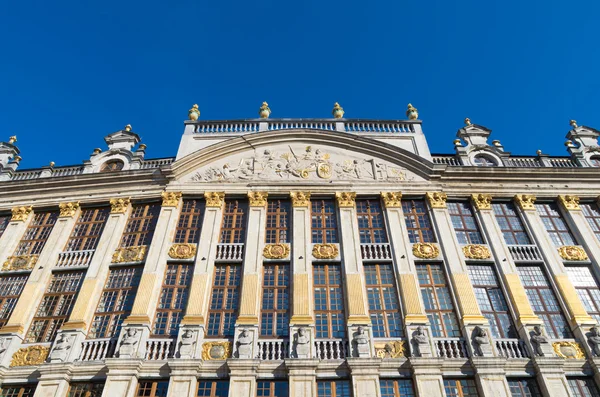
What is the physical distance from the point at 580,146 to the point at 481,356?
13.9 metres

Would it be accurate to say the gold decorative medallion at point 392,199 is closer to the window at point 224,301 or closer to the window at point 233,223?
the window at point 233,223

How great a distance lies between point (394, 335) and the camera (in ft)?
52.5

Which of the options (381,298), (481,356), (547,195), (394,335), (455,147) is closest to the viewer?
(481,356)

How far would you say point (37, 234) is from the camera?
2030 centimetres

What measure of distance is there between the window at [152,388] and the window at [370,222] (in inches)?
360

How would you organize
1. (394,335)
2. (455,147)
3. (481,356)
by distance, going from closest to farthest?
1. (481,356)
2. (394,335)
3. (455,147)

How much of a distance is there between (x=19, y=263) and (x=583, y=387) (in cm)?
2141

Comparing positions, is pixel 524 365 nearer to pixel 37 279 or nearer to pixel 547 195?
pixel 547 195

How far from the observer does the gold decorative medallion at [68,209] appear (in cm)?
2046

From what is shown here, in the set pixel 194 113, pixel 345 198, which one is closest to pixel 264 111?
pixel 194 113

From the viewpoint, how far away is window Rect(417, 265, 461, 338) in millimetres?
16281

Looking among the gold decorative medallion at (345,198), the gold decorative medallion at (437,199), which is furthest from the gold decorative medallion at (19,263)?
the gold decorative medallion at (437,199)

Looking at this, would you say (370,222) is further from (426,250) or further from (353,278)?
(353,278)


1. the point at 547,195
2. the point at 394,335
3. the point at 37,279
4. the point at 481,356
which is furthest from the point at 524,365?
the point at 37,279
